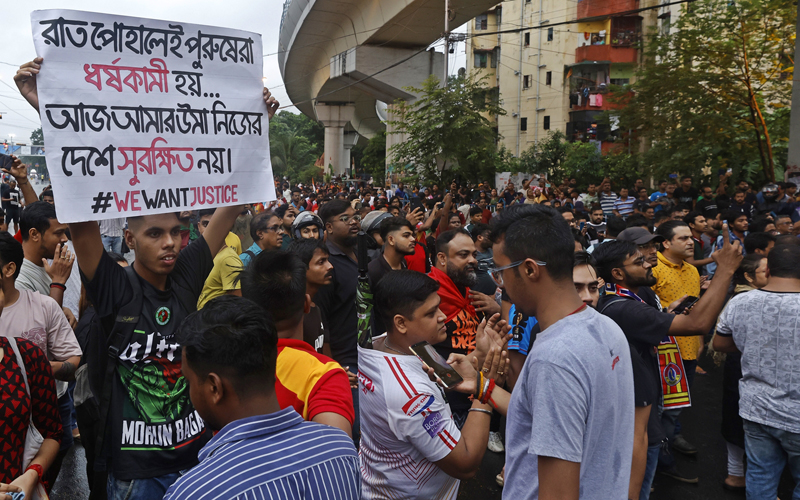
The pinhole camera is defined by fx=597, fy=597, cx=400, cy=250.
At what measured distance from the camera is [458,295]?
4.31m

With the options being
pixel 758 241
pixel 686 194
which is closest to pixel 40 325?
pixel 758 241

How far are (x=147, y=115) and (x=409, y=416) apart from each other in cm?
184

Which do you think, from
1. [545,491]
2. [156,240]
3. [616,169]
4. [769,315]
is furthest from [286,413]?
[616,169]

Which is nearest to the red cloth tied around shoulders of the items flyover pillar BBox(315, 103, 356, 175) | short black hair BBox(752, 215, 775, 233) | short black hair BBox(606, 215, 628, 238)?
short black hair BBox(606, 215, 628, 238)

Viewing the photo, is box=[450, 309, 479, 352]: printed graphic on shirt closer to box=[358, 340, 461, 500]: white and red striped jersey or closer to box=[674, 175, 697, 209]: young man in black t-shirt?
box=[358, 340, 461, 500]: white and red striped jersey

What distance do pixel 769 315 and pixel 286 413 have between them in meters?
3.18

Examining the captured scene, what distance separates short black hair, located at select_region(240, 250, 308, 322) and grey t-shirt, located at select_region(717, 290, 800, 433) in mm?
2795

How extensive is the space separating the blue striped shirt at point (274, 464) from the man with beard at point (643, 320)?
1961 mm

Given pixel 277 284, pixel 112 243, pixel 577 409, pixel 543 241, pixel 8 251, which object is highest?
pixel 543 241

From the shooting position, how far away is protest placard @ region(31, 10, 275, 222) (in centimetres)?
254

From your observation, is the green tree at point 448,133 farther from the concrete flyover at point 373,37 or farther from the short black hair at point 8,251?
the short black hair at point 8,251

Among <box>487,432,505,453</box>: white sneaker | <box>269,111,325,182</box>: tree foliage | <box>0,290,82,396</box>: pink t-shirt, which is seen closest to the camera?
<box>0,290,82,396</box>: pink t-shirt

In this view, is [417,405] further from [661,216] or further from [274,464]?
[661,216]

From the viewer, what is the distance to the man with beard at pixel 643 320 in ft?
9.93
